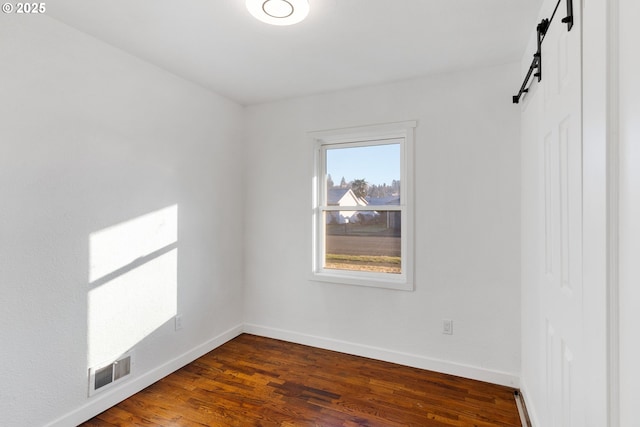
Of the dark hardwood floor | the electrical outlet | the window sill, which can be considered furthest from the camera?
the window sill

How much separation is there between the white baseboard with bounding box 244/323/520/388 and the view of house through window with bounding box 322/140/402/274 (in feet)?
2.32

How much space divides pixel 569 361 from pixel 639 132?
1.00m

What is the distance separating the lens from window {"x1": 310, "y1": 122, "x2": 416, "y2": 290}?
9.41ft

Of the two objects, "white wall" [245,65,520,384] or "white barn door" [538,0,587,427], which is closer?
"white barn door" [538,0,587,427]

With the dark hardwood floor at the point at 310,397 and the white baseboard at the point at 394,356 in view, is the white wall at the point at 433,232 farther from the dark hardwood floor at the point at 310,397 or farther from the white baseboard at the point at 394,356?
the dark hardwood floor at the point at 310,397

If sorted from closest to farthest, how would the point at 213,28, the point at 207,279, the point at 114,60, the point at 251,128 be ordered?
1. the point at 213,28
2. the point at 114,60
3. the point at 207,279
4. the point at 251,128

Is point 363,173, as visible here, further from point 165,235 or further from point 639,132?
point 639,132

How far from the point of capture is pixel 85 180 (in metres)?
2.05

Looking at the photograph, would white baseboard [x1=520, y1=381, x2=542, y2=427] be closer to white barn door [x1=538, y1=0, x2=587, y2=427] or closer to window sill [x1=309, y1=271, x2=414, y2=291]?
white barn door [x1=538, y1=0, x2=587, y2=427]

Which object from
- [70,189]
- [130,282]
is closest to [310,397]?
[130,282]

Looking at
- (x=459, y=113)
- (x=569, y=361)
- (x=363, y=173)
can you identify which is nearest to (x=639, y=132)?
(x=569, y=361)

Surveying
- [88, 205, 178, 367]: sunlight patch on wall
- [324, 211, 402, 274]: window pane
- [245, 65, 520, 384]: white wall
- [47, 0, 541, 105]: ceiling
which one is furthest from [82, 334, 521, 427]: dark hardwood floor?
[47, 0, 541, 105]: ceiling

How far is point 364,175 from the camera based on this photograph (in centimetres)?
310

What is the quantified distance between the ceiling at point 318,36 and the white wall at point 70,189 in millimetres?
227
